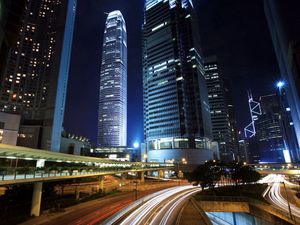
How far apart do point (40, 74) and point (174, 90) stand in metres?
106

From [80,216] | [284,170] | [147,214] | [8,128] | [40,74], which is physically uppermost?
[40,74]

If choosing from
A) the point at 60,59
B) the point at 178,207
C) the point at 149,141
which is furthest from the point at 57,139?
the point at 178,207

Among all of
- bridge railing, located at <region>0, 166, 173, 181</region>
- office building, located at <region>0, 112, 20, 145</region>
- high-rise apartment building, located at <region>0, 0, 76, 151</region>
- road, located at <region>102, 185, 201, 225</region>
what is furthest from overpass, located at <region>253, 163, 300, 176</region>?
office building, located at <region>0, 112, 20, 145</region>

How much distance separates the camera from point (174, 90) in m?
154

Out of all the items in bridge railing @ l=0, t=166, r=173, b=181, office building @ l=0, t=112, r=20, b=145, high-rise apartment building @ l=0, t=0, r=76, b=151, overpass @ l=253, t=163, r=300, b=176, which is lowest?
overpass @ l=253, t=163, r=300, b=176

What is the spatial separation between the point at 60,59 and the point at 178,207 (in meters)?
121

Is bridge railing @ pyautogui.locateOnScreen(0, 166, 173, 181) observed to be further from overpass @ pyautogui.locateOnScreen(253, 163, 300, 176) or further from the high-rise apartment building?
overpass @ pyautogui.locateOnScreen(253, 163, 300, 176)

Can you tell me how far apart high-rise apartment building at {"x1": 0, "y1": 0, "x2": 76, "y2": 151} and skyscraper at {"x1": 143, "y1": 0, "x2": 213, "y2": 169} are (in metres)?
71.7

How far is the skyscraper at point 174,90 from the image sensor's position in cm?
14500

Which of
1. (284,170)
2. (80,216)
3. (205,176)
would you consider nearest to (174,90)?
(284,170)

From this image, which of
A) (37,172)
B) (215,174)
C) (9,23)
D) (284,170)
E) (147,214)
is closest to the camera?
(9,23)

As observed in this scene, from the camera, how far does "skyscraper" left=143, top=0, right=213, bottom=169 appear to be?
476 ft

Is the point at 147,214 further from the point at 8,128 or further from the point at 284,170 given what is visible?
the point at 284,170

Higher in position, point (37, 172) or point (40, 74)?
point (40, 74)
